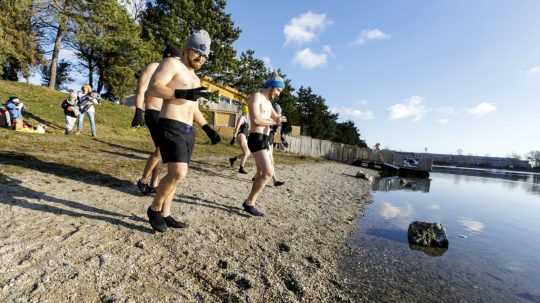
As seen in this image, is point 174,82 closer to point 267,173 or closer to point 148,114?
point 148,114

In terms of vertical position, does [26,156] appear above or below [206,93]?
below

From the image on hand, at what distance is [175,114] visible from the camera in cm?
319

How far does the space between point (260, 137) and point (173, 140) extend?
5.78 ft

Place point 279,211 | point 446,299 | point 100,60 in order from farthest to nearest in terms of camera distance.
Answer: point 100,60 → point 279,211 → point 446,299

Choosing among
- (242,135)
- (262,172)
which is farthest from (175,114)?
(242,135)

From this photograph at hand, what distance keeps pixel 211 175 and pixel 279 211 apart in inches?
131

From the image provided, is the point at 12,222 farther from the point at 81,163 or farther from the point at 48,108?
the point at 48,108

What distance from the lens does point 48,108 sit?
16.4 m

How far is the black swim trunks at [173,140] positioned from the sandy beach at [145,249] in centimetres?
90

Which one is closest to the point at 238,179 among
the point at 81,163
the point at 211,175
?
the point at 211,175

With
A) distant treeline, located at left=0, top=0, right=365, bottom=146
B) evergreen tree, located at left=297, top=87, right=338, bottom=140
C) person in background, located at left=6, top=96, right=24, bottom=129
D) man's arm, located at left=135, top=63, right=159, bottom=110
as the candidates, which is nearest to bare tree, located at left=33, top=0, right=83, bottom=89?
distant treeline, located at left=0, top=0, right=365, bottom=146

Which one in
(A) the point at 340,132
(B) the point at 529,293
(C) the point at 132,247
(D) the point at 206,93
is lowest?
(B) the point at 529,293

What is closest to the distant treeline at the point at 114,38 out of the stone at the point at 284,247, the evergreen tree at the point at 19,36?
the evergreen tree at the point at 19,36

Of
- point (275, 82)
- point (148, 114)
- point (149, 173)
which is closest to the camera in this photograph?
point (148, 114)
